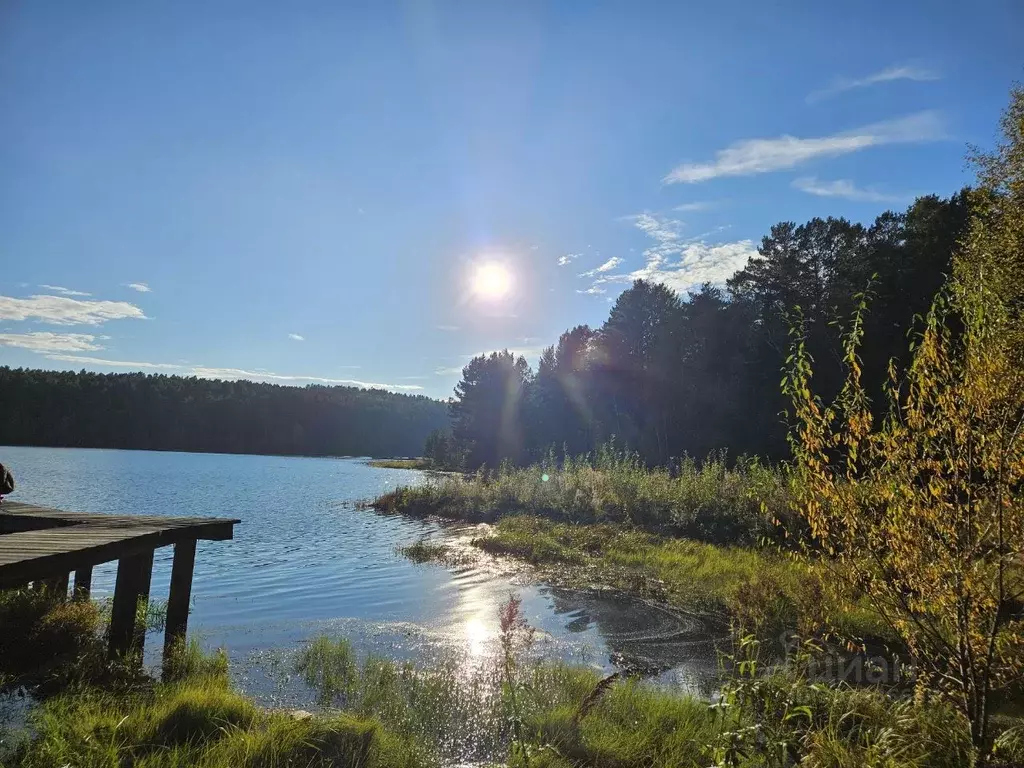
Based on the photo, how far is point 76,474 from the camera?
1350 inches

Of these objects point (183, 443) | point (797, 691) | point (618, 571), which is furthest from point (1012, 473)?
point (183, 443)

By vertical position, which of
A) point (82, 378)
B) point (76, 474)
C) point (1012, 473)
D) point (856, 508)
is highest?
point (82, 378)

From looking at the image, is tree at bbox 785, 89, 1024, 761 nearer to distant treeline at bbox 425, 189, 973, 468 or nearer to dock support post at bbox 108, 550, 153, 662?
dock support post at bbox 108, 550, 153, 662

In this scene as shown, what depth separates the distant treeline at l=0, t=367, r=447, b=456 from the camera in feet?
292

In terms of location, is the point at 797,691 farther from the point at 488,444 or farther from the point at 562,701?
the point at 488,444

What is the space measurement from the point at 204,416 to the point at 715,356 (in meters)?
93.8

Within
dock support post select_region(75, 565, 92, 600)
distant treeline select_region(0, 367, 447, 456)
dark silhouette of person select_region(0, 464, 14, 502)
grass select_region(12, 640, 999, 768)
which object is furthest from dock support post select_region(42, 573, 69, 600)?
distant treeline select_region(0, 367, 447, 456)

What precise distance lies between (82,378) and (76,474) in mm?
80671

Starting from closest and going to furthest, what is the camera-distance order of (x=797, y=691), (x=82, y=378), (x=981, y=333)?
1. (x=981, y=333)
2. (x=797, y=691)
3. (x=82, y=378)

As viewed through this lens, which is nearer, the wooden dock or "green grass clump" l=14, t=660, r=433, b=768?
"green grass clump" l=14, t=660, r=433, b=768

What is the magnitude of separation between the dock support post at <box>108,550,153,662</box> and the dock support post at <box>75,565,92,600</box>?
7.64 ft

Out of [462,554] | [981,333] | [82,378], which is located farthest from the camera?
[82,378]

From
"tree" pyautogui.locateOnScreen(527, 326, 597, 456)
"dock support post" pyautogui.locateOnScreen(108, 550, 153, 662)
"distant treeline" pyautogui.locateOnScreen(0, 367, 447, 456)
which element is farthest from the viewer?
"distant treeline" pyautogui.locateOnScreen(0, 367, 447, 456)

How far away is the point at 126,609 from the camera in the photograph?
253 inches
